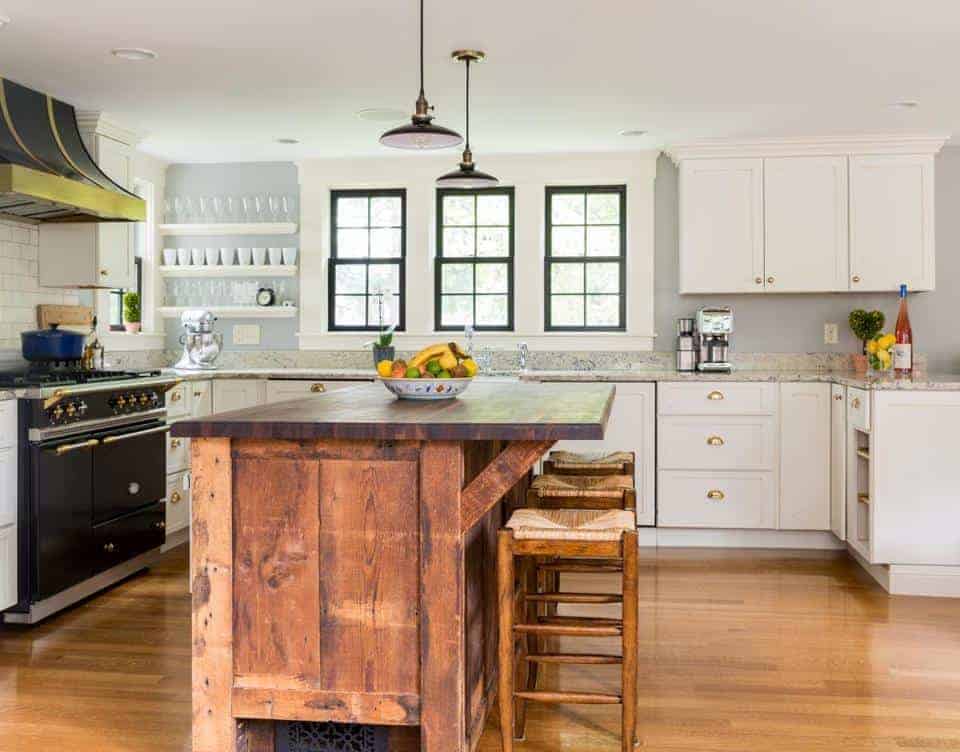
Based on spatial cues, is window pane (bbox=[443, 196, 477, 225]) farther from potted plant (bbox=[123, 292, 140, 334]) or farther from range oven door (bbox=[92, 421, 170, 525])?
range oven door (bbox=[92, 421, 170, 525])

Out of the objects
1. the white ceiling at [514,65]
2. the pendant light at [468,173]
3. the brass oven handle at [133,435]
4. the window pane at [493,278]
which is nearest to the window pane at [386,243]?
the window pane at [493,278]

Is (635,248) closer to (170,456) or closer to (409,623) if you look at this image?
(170,456)

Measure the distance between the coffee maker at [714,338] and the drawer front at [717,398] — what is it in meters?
0.35

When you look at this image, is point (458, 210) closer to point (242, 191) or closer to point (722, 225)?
point (242, 191)

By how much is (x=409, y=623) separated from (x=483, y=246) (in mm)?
4173

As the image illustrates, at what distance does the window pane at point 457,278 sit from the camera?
21.2ft

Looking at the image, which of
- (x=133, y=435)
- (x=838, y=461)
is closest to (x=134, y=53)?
(x=133, y=435)

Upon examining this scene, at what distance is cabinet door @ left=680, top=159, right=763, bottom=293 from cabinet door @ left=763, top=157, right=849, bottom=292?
2.6 inches

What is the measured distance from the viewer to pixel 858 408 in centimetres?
486

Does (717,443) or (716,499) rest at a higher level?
(717,443)

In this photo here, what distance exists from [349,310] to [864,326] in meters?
3.20

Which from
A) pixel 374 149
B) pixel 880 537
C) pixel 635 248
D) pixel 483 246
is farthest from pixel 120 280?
pixel 880 537

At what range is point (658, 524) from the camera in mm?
5648

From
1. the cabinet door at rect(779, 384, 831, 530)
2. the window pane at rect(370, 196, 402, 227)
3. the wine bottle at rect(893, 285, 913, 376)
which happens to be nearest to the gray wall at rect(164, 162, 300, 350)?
the window pane at rect(370, 196, 402, 227)
